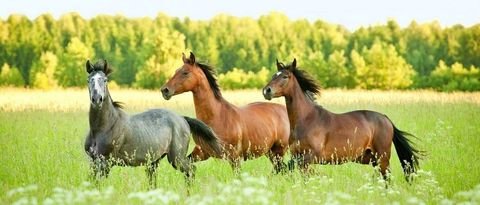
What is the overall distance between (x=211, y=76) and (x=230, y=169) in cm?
105

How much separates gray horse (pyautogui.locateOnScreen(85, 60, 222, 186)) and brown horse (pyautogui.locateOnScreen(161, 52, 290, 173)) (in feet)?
1.32

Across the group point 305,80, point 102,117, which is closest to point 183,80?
point 305,80

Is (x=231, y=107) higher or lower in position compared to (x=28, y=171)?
higher

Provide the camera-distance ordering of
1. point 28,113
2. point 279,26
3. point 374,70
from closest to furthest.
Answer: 1. point 28,113
2. point 374,70
3. point 279,26

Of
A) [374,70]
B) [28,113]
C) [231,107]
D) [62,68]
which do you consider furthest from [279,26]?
[231,107]

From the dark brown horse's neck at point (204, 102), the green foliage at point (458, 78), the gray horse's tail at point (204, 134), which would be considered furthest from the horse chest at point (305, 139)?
the green foliage at point (458, 78)

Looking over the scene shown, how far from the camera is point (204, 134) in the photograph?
7.44m

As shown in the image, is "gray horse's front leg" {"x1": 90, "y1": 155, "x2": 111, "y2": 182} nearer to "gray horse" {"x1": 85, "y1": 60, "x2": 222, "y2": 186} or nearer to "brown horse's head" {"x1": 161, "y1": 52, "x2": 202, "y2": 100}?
"gray horse" {"x1": 85, "y1": 60, "x2": 222, "y2": 186}

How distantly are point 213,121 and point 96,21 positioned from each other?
24.5 m

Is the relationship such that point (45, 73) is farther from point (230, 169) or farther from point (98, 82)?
point (98, 82)

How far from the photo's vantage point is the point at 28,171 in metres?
7.99

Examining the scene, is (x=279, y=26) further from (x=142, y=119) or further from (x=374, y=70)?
(x=142, y=119)

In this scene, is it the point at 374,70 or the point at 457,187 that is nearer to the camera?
the point at 457,187

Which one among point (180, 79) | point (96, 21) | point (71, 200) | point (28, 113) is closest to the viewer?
point (71, 200)
